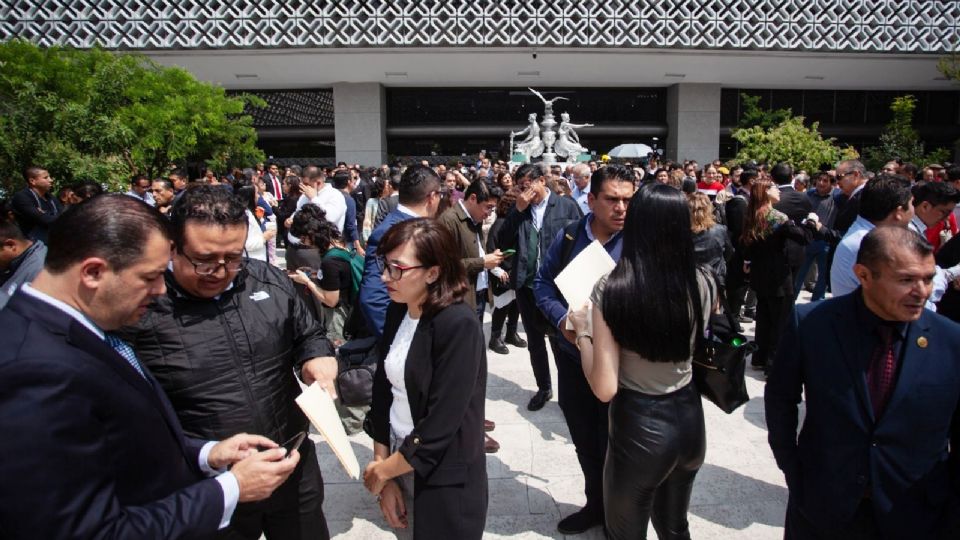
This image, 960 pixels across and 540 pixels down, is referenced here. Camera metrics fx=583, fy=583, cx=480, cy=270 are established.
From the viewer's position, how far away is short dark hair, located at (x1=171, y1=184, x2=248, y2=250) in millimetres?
2070

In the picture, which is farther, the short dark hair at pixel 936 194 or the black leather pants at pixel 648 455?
the short dark hair at pixel 936 194

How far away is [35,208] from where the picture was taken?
6.74 m

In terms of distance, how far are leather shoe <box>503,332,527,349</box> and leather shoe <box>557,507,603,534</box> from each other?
138 inches

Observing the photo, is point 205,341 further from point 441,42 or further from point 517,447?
point 441,42

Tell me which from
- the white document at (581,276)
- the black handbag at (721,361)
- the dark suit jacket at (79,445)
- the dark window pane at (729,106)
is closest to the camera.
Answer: the dark suit jacket at (79,445)

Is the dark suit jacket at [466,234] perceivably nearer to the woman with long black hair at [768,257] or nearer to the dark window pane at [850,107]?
the woman with long black hair at [768,257]

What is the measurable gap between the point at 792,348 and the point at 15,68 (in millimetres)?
18846

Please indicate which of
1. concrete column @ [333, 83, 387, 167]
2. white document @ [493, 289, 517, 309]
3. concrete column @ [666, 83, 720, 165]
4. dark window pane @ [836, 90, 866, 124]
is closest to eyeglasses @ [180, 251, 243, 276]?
white document @ [493, 289, 517, 309]

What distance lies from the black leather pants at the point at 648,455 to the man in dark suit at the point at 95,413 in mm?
1275

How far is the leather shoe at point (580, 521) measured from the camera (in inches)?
125

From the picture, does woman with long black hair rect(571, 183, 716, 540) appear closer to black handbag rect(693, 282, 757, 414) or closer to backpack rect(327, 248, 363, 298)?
black handbag rect(693, 282, 757, 414)

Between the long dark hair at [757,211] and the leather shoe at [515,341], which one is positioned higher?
the long dark hair at [757,211]

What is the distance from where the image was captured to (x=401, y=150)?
2822 cm

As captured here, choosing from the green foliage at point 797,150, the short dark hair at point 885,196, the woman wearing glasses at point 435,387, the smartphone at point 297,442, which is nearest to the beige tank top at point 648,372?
the woman wearing glasses at point 435,387
